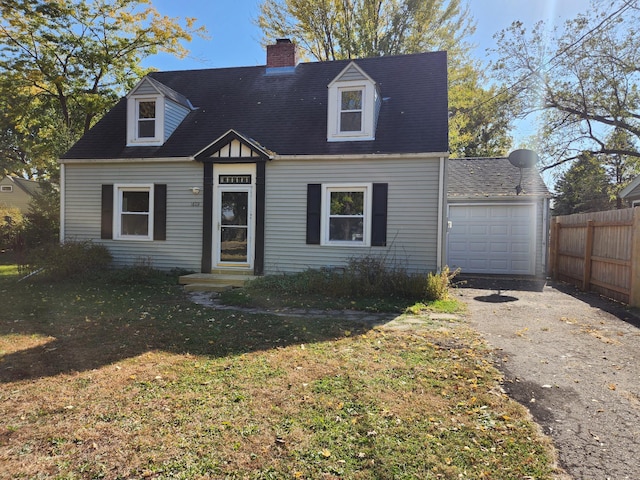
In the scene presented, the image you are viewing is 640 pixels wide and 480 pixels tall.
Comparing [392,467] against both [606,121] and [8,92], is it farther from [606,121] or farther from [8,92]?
[8,92]

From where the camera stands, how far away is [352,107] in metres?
11.0

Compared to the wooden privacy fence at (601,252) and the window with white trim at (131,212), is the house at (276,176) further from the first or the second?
the wooden privacy fence at (601,252)

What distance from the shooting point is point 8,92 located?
18.2 metres

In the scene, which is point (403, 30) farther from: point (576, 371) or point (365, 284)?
point (576, 371)

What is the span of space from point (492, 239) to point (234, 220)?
28.0 feet

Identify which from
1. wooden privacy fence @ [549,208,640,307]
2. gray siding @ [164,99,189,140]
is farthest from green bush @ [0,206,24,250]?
wooden privacy fence @ [549,208,640,307]

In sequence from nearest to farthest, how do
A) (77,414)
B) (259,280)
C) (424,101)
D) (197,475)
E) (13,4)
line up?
(197,475)
(77,414)
(259,280)
(424,101)
(13,4)

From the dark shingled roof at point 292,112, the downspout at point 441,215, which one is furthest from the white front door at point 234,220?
the downspout at point 441,215

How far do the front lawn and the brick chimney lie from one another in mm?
10262

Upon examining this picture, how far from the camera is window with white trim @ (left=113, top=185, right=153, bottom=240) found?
1179 cm

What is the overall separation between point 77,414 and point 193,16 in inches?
758

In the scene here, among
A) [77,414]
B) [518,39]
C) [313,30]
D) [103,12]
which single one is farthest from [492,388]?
[313,30]

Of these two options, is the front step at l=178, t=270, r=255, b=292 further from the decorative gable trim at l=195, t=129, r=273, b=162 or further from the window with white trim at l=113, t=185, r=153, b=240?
the decorative gable trim at l=195, t=129, r=273, b=162

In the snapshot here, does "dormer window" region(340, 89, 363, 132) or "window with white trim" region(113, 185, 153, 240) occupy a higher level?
"dormer window" region(340, 89, 363, 132)
